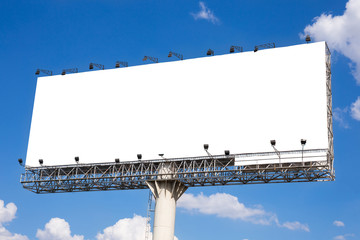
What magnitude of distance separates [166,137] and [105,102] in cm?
678

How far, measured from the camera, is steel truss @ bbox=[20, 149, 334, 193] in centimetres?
4241

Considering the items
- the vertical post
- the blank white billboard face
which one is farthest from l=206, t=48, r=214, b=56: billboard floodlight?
the vertical post

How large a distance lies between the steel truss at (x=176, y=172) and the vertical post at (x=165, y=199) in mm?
256

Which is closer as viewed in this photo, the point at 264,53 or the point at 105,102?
the point at 264,53

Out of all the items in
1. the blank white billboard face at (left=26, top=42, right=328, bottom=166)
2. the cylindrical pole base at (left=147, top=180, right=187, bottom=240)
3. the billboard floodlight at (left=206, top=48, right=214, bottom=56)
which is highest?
the billboard floodlight at (left=206, top=48, right=214, bottom=56)

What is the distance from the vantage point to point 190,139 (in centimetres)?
4588

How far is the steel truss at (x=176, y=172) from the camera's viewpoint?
4241 cm

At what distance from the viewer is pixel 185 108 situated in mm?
46938

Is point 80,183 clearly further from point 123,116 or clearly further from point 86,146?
point 123,116

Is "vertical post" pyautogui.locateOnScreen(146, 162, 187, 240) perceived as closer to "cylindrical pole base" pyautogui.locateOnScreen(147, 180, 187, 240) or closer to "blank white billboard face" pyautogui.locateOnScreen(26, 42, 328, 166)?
"cylindrical pole base" pyautogui.locateOnScreen(147, 180, 187, 240)

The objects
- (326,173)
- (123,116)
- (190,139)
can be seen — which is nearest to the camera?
(326,173)

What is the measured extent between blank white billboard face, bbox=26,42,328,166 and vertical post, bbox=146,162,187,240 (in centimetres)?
181

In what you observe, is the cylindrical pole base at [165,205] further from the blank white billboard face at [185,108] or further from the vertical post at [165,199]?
the blank white billboard face at [185,108]

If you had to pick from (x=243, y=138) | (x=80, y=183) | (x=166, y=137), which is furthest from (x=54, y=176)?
(x=243, y=138)
